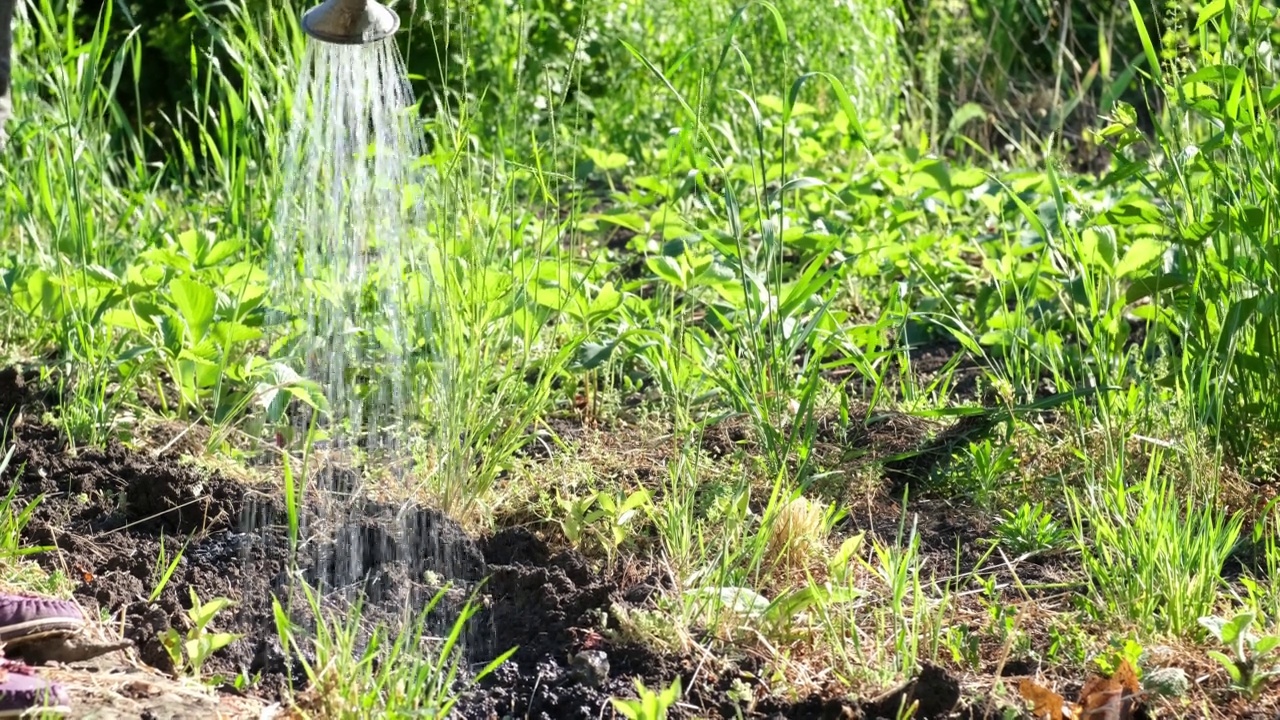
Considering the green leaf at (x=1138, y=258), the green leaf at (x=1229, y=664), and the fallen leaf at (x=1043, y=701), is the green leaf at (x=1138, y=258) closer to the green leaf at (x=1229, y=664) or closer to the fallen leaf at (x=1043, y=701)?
the green leaf at (x=1229, y=664)

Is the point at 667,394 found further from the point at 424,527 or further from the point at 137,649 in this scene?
the point at 137,649

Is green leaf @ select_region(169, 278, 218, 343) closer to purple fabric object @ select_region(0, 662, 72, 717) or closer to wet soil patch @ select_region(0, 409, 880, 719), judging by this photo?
wet soil patch @ select_region(0, 409, 880, 719)

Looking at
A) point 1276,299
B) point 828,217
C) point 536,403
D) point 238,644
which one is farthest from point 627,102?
point 238,644

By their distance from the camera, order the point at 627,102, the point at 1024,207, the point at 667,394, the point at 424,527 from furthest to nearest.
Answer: the point at 627,102 < the point at 667,394 < the point at 1024,207 < the point at 424,527

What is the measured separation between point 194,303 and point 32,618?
73 cm

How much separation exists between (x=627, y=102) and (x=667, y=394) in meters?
1.95

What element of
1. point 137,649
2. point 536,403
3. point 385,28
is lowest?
point 137,649

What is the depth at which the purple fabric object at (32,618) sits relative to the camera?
1921 mm

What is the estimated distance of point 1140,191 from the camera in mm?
3699

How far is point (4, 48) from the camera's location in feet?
7.48

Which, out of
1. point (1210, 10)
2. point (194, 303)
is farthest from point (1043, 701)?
point (194, 303)

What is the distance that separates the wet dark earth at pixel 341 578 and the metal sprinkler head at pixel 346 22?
790 mm

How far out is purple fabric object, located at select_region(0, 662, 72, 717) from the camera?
176 cm

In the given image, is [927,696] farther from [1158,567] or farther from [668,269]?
[668,269]
